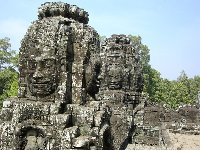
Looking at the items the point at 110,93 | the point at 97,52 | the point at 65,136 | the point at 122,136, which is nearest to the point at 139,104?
the point at 110,93

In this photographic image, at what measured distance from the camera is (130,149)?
10.8 metres

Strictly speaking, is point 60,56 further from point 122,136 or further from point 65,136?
point 122,136

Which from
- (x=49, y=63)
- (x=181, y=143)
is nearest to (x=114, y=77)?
(x=181, y=143)

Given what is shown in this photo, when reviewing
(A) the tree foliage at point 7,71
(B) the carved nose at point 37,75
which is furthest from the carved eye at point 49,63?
(A) the tree foliage at point 7,71

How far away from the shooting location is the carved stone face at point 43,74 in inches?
224

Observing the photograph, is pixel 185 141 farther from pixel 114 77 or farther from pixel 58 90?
pixel 58 90

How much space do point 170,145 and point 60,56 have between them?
6100 mm

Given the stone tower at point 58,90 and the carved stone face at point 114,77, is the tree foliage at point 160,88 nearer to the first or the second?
the carved stone face at point 114,77

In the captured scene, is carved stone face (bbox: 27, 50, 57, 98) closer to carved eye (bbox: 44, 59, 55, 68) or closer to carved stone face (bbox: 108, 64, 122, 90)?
carved eye (bbox: 44, 59, 55, 68)

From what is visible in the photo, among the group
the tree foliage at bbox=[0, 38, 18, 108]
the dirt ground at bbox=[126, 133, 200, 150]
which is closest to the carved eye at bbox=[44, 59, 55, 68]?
the dirt ground at bbox=[126, 133, 200, 150]

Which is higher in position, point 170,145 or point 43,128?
point 43,128

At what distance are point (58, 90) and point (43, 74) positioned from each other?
0.35 metres

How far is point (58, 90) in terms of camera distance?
5.72 metres

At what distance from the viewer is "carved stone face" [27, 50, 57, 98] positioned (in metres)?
5.70
